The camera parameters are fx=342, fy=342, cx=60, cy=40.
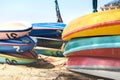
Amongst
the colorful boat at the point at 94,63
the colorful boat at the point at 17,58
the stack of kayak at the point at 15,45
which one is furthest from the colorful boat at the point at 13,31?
the colorful boat at the point at 94,63

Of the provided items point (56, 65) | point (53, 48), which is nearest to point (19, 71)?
point (56, 65)

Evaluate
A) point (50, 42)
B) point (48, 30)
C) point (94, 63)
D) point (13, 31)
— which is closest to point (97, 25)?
point (94, 63)

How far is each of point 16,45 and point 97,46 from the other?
9.83ft

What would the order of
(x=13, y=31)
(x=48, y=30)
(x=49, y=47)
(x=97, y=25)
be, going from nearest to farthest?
(x=97, y=25) → (x=13, y=31) → (x=49, y=47) → (x=48, y=30)

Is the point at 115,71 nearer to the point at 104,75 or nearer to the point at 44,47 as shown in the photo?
the point at 104,75

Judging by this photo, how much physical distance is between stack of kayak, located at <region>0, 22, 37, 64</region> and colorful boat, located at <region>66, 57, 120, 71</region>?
1.83 m

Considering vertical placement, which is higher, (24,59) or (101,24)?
(101,24)

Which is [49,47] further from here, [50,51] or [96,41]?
[96,41]

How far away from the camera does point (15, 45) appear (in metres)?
Answer: 8.71

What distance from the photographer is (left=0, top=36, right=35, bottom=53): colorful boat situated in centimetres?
871

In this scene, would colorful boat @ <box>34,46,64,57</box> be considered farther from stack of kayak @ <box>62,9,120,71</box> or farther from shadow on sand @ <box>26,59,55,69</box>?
stack of kayak @ <box>62,9,120,71</box>

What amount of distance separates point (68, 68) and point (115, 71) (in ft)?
4.99

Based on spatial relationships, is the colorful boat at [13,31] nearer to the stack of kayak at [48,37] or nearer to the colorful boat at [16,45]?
the colorful boat at [16,45]

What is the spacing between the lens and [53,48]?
432 inches
